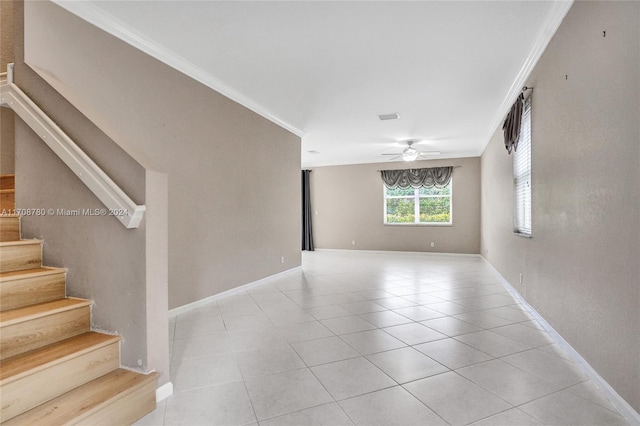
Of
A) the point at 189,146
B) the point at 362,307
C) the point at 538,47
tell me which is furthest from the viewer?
the point at 362,307

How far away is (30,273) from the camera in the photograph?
188 centimetres

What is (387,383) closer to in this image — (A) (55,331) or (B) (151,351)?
(B) (151,351)

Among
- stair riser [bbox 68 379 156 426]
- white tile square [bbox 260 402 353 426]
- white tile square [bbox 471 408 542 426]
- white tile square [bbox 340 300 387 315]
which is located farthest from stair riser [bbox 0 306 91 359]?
white tile square [bbox 340 300 387 315]

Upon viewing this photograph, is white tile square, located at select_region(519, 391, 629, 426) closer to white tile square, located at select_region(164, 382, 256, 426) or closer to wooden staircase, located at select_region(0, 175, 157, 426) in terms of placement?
white tile square, located at select_region(164, 382, 256, 426)

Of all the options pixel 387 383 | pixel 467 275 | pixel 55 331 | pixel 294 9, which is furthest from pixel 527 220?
pixel 55 331

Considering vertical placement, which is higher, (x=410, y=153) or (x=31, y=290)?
(x=410, y=153)

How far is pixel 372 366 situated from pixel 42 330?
1948mm

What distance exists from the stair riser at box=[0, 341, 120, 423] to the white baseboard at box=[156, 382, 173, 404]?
281 mm

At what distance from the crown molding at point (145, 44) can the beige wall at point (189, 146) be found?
0.19ft

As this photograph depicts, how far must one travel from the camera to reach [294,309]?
355 cm

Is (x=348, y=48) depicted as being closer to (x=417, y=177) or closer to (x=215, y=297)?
(x=215, y=297)

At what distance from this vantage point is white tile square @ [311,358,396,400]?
6.20ft

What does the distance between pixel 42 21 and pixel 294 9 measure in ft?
6.02

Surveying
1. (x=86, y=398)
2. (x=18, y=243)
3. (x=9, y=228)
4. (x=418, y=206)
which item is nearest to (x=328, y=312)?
(x=86, y=398)
